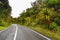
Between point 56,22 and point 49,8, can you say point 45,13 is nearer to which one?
point 49,8

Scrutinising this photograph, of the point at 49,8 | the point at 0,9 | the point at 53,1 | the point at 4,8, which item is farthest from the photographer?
the point at 4,8

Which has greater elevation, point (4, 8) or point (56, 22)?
point (4, 8)

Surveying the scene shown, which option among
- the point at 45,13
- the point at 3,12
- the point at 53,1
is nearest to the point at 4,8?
the point at 3,12

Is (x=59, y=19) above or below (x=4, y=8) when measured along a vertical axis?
below

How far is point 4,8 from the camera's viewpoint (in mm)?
98188

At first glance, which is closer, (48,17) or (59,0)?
(59,0)

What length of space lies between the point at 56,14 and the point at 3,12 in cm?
5788

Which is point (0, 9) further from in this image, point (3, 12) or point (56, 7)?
point (56, 7)

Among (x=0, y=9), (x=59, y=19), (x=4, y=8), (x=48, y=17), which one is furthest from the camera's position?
(x=4, y=8)

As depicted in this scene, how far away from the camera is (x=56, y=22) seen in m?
35.3

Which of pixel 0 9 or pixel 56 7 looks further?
pixel 0 9

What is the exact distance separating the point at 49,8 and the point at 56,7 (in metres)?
4.36

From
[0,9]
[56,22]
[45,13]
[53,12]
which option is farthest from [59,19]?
[0,9]

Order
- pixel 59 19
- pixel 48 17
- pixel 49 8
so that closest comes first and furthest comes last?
pixel 59 19 < pixel 48 17 < pixel 49 8
